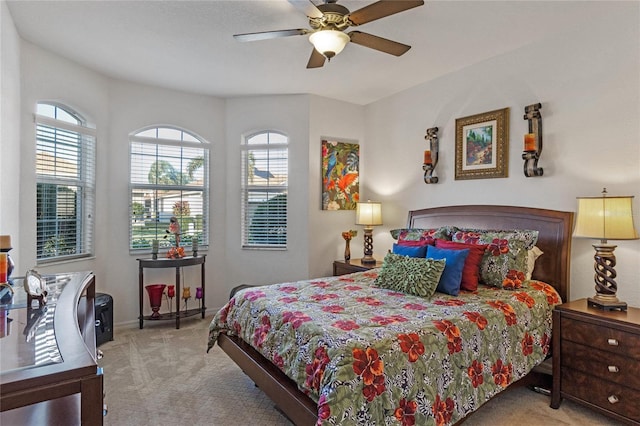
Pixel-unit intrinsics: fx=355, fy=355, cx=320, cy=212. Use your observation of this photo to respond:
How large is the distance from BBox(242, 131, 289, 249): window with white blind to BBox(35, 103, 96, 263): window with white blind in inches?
69.7

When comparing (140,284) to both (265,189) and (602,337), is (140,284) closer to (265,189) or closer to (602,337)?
(265,189)

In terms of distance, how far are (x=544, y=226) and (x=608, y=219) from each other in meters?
0.66

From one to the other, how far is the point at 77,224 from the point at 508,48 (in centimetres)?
468

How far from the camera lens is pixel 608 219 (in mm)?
2379

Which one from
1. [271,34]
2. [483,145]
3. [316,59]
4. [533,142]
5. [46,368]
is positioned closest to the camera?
[46,368]

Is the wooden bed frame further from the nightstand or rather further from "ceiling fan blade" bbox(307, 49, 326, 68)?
"ceiling fan blade" bbox(307, 49, 326, 68)

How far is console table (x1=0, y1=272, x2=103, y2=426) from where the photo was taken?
36.2 inches

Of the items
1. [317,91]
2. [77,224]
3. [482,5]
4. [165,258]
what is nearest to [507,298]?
[482,5]

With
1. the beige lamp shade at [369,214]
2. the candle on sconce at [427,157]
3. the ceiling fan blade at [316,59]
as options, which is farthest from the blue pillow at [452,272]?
the ceiling fan blade at [316,59]

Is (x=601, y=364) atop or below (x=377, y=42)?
below

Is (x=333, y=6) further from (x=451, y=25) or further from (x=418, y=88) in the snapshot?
(x=418, y=88)

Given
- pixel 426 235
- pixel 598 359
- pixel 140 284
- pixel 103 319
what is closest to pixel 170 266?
pixel 140 284

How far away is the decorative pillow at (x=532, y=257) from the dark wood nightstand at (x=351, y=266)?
5.25 ft

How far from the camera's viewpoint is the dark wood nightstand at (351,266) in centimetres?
409
